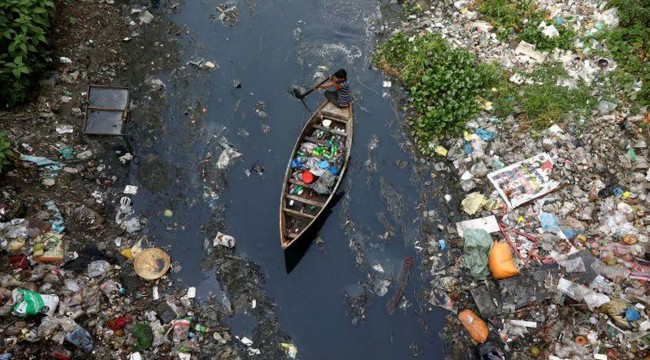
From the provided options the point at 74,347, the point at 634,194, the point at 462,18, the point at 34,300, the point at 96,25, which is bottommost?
the point at 74,347

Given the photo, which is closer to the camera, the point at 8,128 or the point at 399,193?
the point at 8,128

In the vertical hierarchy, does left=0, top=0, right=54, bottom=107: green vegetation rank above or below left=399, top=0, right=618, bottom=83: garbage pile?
below

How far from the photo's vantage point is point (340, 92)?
809 cm

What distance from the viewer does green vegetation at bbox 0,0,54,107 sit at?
7569 mm

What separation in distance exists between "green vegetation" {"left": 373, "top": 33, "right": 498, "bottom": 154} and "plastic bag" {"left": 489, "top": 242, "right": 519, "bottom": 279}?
2168mm

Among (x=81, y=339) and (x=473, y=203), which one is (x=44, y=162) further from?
(x=473, y=203)

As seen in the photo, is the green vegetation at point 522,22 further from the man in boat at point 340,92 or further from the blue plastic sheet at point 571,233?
the blue plastic sheet at point 571,233

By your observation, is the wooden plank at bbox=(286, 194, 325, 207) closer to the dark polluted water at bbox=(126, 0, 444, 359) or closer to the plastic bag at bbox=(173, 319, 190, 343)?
→ the dark polluted water at bbox=(126, 0, 444, 359)

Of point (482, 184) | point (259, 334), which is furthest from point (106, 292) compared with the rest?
point (482, 184)

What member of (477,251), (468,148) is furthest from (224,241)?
(468,148)

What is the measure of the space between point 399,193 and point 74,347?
539 centimetres

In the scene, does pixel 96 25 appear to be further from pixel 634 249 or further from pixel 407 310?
pixel 634 249

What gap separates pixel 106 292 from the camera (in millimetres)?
6719

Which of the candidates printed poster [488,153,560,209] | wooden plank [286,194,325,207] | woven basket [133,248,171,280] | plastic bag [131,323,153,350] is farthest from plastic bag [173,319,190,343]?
printed poster [488,153,560,209]
